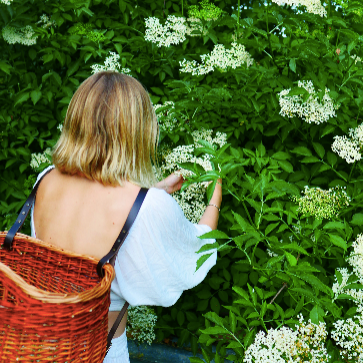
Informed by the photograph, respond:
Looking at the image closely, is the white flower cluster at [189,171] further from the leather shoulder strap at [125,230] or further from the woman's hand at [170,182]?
the leather shoulder strap at [125,230]

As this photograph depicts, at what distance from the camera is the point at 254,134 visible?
2.42m

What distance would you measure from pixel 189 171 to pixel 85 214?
638 mm

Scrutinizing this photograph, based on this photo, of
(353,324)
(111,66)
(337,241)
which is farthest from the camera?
(111,66)

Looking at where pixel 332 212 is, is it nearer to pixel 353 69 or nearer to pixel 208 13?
pixel 353 69

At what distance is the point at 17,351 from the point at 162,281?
60 centimetres

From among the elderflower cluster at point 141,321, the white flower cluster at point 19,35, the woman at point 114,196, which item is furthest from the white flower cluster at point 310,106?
the white flower cluster at point 19,35

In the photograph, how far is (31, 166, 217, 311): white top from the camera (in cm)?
150

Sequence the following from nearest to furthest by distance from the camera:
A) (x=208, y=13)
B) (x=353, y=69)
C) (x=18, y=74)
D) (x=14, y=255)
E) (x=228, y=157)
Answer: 1. (x=14, y=255)
2. (x=228, y=157)
3. (x=353, y=69)
4. (x=208, y=13)
5. (x=18, y=74)

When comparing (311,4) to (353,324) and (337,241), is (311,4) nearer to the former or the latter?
(337,241)

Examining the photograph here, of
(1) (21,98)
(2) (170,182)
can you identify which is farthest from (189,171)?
(1) (21,98)

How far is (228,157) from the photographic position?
180 cm

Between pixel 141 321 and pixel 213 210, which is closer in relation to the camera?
pixel 213 210

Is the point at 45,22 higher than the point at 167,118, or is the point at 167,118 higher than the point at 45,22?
the point at 45,22

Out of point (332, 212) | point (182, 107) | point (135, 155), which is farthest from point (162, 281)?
point (182, 107)
